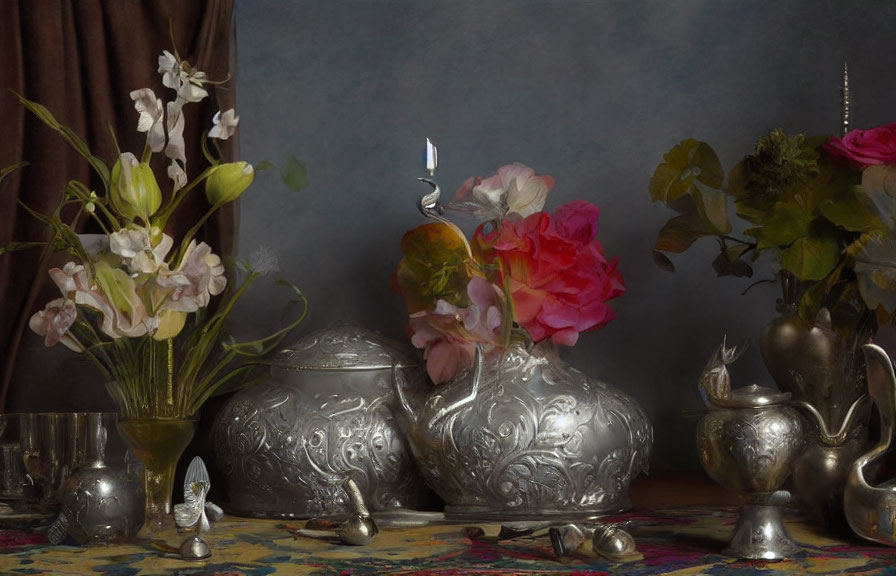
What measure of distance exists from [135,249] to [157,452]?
0.75 feet

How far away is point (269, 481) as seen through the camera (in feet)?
3.86

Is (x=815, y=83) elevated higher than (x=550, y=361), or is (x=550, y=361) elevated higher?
(x=815, y=83)

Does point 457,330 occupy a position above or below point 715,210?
below

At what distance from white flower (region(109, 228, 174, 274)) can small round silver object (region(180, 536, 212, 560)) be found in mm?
267

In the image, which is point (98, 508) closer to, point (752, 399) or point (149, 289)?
point (149, 289)

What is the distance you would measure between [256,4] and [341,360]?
0.53 meters

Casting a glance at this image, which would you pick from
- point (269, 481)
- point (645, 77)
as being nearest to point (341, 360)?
point (269, 481)

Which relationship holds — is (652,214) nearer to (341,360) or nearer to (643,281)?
(643,281)

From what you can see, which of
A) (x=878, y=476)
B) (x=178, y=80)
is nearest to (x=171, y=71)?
(x=178, y=80)

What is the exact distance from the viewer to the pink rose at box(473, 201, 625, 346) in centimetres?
117

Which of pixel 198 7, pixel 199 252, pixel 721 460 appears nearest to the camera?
pixel 721 460

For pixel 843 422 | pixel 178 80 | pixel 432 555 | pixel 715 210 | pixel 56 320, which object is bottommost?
pixel 432 555

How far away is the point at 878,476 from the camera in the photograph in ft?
3.43

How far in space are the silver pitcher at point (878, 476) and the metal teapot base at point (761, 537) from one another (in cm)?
7
